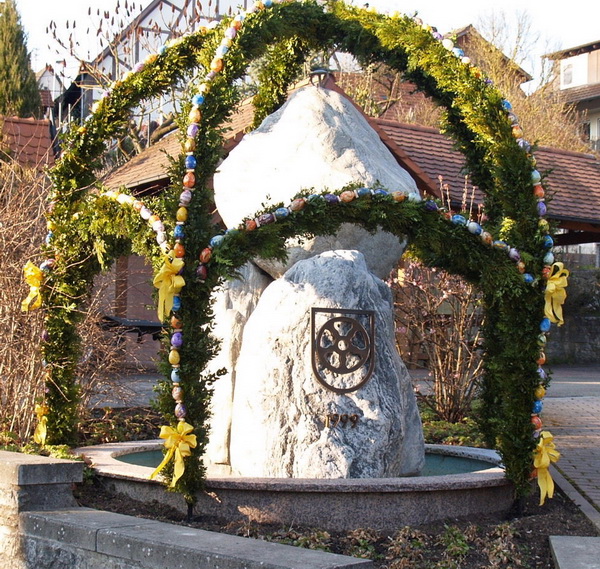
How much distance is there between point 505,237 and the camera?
6371 mm

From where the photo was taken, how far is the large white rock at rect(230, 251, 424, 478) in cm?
613

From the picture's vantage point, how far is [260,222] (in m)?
5.83

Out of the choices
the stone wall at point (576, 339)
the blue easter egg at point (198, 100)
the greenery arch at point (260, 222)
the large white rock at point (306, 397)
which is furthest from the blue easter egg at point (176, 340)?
the stone wall at point (576, 339)

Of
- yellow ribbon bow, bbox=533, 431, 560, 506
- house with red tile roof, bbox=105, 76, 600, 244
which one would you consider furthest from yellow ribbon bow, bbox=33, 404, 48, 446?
house with red tile roof, bbox=105, 76, 600, 244

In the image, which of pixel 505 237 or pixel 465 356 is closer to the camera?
pixel 505 237

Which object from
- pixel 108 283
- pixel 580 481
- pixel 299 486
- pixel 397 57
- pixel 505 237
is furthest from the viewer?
pixel 108 283

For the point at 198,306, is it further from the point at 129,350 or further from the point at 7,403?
the point at 129,350

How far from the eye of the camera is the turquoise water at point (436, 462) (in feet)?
24.7

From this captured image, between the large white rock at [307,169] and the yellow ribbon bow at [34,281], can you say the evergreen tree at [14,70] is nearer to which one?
the large white rock at [307,169]

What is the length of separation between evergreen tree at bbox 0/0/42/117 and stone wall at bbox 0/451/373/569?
77.4 ft

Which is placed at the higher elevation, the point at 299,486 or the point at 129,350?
the point at 129,350

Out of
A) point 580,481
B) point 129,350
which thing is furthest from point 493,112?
point 129,350

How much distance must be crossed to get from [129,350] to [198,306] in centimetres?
417

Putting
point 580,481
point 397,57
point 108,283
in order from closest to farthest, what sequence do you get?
point 397,57
point 580,481
point 108,283
